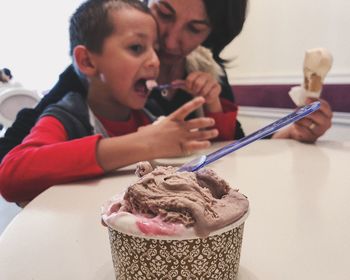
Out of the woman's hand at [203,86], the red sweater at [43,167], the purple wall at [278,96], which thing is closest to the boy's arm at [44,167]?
the red sweater at [43,167]

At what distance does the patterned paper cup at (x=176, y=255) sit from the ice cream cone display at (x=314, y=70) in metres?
0.85

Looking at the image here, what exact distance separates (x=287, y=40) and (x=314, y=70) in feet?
3.13

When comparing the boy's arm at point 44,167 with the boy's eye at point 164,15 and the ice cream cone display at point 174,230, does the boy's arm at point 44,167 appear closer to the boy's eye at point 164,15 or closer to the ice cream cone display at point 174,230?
the ice cream cone display at point 174,230

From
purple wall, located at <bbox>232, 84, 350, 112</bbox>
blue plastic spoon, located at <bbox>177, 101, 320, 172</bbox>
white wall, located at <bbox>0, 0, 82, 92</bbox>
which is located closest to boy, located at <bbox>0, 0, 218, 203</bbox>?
blue plastic spoon, located at <bbox>177, 101, 320, 172</bbox>

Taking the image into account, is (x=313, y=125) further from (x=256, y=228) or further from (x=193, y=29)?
(x=256, y=228)

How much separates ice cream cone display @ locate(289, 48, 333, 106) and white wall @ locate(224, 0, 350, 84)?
62 centimetres

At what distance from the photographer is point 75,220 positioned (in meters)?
0.58

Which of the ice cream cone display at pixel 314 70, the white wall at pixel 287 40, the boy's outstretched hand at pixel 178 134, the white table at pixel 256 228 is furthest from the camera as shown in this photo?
the white wall at pixel 287 40

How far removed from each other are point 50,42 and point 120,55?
202 centimetres

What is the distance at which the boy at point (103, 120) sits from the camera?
81 cm

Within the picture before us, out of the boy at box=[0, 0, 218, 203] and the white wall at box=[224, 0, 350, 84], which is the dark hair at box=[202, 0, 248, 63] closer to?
the boy at box=[0, 0, 218, 203]

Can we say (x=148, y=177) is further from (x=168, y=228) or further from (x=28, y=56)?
(x=28, y=56)

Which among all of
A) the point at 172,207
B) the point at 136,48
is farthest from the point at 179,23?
the point at 172,207

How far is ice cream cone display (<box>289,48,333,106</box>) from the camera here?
3.49 ft
